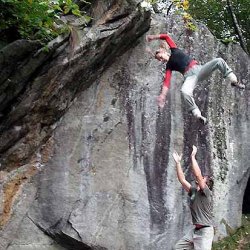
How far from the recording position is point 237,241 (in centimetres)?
1010

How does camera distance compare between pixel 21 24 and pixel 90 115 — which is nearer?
pixel 21 24

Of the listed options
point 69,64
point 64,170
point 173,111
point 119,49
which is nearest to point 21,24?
point 69,64

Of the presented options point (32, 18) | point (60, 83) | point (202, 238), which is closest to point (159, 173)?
point (60, 83)

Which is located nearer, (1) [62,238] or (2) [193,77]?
(2) [193,77]

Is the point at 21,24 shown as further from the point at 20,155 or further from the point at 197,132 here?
the point at 197,132

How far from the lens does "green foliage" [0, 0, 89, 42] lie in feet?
24.9

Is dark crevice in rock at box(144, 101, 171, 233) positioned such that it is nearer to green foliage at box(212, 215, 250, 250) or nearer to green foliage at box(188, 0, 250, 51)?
green foliage at box(212, 215, 250, 250)

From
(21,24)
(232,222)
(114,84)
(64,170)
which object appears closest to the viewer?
(21,24)

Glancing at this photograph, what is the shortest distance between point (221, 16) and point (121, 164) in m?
9.36

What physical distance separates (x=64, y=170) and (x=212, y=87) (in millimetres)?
3975

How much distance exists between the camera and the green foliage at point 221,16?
52.4ft

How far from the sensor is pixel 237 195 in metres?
10.5

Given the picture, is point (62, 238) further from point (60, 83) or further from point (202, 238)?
point (202, 238)

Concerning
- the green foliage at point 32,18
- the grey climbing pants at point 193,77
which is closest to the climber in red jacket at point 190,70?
the grey climbing pants at point 193,77
